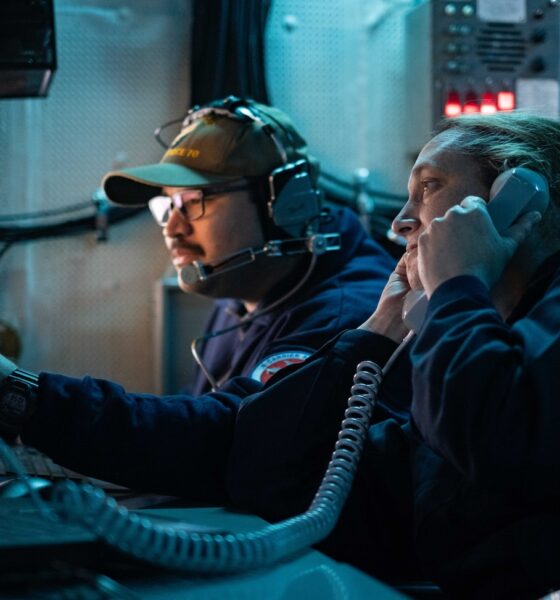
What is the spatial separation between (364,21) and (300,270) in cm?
103

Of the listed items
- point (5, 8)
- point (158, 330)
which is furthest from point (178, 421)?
point (158, 330)

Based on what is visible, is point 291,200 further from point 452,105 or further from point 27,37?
point 452,105

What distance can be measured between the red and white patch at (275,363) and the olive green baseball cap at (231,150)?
0.52 meters

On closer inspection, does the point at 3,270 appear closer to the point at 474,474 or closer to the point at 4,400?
the point at 4,400

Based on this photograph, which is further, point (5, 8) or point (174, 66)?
point (174, 66)

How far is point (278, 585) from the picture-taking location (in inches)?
36.2

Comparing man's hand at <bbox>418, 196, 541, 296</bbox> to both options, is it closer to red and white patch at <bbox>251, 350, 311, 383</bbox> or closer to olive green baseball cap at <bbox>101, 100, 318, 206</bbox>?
red and white patch at <bbox>251, 350, 311, 383</bbox>

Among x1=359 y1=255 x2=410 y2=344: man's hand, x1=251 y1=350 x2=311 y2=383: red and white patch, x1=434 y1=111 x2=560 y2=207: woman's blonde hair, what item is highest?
x1=434 y1=111 x2=560 y2=207: woman's blonde hair

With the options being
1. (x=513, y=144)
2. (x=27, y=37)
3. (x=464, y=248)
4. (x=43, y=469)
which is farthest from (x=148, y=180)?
(x=464, y=248)

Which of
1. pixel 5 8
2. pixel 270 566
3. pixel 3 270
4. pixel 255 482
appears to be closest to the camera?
pixel 270 566

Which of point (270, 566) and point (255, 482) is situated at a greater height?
point (270, 566)

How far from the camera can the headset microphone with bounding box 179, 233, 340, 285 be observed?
87.8 inches

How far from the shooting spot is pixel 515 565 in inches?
42.3

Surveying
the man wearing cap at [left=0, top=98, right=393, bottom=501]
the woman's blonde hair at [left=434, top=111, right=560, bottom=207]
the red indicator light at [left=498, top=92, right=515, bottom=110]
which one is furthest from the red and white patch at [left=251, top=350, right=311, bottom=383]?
the red indicator light at [left=498, top=92, right=515, bottom=110]
